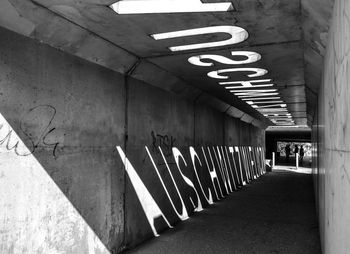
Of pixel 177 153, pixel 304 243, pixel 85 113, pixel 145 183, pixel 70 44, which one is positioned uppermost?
pixel 70 44

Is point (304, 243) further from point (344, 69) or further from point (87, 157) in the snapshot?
point (344, 69)

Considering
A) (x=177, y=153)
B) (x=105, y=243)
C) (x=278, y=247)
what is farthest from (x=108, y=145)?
(x=278, y=247)

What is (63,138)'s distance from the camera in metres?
4.51

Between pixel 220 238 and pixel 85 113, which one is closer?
pixel 85 113

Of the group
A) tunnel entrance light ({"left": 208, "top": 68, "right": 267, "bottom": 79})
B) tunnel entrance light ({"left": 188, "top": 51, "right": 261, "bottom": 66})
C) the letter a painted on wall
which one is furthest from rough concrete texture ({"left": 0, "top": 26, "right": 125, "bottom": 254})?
tunnel entrance light ({"left": 208, "top": 68, "right": 267, "bottom": 79})

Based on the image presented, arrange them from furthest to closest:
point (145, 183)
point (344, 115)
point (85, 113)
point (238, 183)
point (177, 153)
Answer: point (238, 183), point (177, 153), point (145, 183), point (85, 113), point (344, 115)

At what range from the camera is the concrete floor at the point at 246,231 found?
5969 mm

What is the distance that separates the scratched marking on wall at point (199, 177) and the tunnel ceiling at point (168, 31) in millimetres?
1694

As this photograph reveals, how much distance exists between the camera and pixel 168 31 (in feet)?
15.3

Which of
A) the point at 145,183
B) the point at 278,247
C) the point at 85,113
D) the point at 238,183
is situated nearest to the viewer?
the point at 85,113

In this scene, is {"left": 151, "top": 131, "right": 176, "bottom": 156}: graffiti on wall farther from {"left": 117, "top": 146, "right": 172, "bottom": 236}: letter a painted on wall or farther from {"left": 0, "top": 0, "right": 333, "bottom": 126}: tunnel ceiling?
{"left": 0, "top": 0, "right": 333, "bottom": 126}: tunnel ceiling

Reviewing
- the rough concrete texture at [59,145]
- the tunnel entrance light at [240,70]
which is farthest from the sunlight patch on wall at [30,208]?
the tunnel entrance light at [240,70]

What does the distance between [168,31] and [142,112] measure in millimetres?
2226

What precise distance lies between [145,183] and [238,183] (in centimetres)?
905
